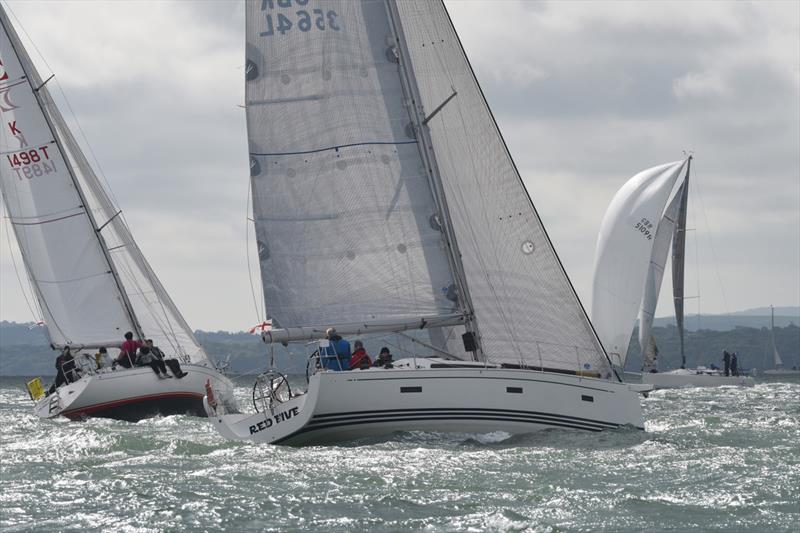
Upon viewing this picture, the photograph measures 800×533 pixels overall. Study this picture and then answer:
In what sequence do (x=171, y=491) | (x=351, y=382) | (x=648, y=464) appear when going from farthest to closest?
(x=351, y=382)
(x=648, y=464)
(x=171, y=491)

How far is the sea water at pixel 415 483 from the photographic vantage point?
11.9m

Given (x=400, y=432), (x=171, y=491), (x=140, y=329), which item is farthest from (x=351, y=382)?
(x=140, y=329)

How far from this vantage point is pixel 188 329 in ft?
105

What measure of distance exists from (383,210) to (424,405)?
3.91 metres

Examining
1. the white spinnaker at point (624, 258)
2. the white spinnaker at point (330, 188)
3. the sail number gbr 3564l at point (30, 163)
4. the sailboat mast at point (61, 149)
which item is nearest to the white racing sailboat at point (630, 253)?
the white spinnaker at point (624, 258)

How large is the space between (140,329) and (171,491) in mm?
17175

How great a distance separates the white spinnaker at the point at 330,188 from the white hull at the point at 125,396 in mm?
7188

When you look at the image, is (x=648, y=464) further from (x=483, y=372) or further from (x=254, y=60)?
(x=254, y=60)

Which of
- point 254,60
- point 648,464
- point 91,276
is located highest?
point 254,60

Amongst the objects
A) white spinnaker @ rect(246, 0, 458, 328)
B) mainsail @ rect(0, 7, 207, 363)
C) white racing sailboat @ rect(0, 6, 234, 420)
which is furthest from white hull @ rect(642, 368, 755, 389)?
white spinnaker @ rect(246, 0, 458, 328)

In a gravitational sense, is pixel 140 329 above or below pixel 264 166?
below

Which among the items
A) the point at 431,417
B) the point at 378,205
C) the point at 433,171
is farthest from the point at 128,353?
the point at 431,417

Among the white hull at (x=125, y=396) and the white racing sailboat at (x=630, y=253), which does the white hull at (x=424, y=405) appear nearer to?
the white hull at (x=125, y=396)

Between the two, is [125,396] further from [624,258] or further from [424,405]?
[624,258]
